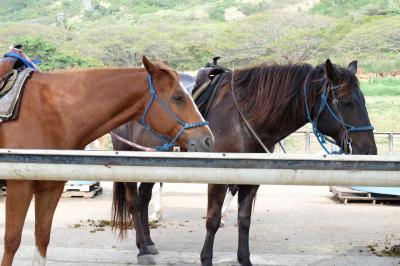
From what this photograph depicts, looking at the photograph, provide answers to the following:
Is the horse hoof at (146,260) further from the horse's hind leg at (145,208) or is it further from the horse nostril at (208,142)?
the horse nostril at (208,142)

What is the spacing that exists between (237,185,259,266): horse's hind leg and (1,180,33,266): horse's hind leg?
2.18 meters

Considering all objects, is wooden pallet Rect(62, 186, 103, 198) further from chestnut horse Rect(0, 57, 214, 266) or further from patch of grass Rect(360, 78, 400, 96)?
patch of grass Rect(360, 78, 400, 96)

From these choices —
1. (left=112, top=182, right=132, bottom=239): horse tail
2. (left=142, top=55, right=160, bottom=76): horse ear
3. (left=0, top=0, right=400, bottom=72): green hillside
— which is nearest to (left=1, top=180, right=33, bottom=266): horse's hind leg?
(left=142, top=55, right=160, bottom=76): horse ear

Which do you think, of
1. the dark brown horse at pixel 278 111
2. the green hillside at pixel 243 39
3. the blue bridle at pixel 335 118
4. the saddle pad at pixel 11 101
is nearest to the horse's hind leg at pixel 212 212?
the dark brown horse at pixel 278 111

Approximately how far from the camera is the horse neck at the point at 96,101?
3529 millimetres

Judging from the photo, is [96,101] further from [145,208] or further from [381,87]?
[381,87]

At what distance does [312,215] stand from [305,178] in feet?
22.3

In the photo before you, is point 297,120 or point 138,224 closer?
point 297,120

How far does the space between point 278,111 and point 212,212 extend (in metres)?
1.05

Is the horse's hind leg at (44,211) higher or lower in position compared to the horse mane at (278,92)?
lower

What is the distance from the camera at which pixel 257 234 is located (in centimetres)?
731

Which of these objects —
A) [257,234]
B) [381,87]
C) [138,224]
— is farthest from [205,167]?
[381,87]

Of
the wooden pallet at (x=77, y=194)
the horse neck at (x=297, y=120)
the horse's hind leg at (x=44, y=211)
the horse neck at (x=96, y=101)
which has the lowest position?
the wooden pallet at (x=77, y=194)

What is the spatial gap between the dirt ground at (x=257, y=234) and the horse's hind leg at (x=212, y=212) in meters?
0.49
